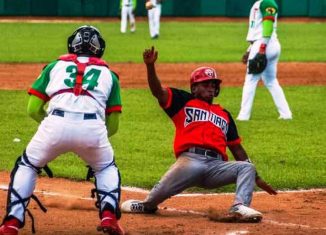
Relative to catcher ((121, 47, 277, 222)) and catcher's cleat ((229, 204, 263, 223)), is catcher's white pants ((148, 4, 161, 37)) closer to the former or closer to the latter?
catcher ((121, 47, 277, 222))

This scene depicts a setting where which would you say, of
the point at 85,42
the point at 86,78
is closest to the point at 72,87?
the point at 86,78

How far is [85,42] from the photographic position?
759 centimetres

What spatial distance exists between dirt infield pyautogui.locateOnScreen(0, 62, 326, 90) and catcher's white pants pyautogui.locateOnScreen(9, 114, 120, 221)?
11.5m

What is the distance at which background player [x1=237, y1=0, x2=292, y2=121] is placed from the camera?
14.4 meters

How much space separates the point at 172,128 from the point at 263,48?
174 cm

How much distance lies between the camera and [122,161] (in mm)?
11664

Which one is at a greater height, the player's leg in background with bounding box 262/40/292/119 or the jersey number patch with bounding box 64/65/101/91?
the jersey number patch with bounding box 64/65/101/91

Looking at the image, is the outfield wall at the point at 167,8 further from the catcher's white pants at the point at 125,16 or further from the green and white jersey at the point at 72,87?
the green and white jersey at the point at 72,87

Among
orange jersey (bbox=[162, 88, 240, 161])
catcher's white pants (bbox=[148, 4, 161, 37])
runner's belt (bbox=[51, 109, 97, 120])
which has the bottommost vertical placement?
catcher's white pants (bbox=[148, 4, 161, 37])

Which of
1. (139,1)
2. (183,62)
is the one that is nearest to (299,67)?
(183,62)

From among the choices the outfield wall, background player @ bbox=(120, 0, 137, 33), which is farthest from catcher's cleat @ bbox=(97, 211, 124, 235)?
the outfield wall

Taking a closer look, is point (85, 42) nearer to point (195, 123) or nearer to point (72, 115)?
point (72, 115)

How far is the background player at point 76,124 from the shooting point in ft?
24.1

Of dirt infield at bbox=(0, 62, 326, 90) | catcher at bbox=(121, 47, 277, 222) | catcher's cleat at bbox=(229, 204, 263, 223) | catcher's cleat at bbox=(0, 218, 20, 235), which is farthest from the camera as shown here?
dirt infield at bbox=(0, 62, 326, 90)
